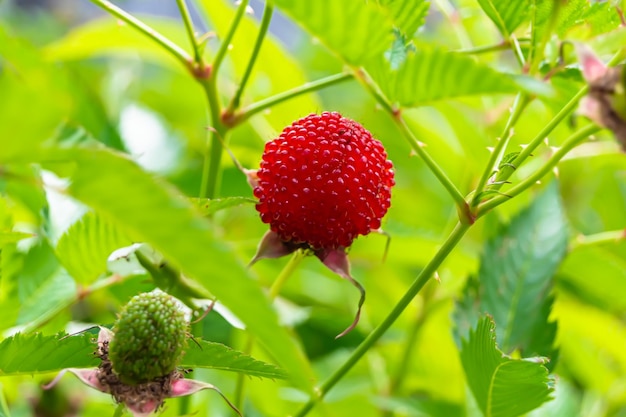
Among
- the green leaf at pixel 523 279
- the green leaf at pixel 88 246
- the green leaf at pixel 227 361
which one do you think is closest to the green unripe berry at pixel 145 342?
the green leaf at pixel 227 361

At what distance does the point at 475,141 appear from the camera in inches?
47.6

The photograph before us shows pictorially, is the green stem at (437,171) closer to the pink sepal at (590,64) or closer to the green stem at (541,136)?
the green stem at (541,136)

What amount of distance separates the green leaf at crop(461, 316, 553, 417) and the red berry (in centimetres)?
15

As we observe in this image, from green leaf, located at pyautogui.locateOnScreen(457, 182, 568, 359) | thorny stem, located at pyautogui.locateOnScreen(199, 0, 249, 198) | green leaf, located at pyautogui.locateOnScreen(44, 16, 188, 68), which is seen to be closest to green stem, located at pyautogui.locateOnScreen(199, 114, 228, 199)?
thorny stem, located at pyautogui.locateOnScreen(199, 0, 249, 198)

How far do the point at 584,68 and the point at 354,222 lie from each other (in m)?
0.27

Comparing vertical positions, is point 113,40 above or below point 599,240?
below

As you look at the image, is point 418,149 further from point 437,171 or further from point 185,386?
point 185,386

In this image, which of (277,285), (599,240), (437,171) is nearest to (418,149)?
(437,171)

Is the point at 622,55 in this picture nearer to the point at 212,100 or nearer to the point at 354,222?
the point at 354,222

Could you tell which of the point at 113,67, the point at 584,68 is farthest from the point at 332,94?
the point at 584,68

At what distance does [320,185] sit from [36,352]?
11.1 inches

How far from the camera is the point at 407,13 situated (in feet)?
2.19

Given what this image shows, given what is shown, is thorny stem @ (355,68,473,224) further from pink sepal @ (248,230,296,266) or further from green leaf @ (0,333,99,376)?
green leaf @ (0,333,99,376)

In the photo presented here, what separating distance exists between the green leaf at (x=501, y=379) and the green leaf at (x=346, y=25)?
27 centimetres
